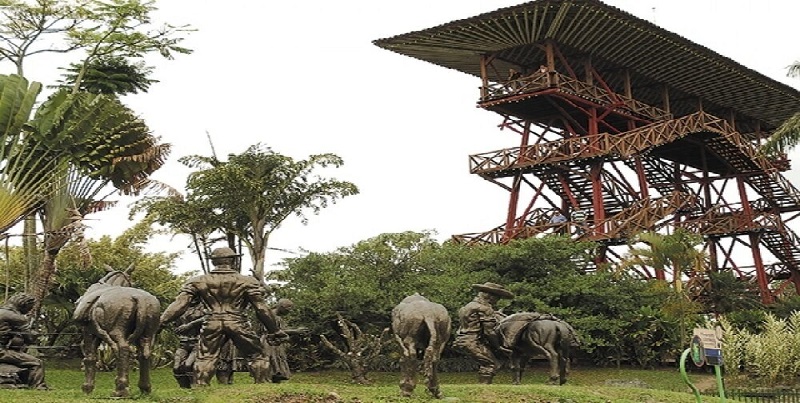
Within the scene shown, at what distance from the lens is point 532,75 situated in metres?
36.3

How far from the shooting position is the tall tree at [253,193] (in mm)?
34594

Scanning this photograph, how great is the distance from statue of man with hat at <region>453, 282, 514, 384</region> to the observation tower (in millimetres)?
16470

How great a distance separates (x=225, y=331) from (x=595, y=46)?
25173mm

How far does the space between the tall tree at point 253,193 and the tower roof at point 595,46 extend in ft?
19.3

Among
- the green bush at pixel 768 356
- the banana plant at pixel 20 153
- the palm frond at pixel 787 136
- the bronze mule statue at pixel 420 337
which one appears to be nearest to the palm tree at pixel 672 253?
the green bush at pixel 768 356

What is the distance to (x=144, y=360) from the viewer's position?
14945 millimetres

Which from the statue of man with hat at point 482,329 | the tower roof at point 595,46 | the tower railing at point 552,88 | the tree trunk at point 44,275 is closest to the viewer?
the statue of man with hat at point 482,329

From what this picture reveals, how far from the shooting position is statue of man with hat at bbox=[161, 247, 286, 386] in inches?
622

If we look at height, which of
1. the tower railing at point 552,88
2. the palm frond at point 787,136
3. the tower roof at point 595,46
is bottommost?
the palm frond at point 787,136

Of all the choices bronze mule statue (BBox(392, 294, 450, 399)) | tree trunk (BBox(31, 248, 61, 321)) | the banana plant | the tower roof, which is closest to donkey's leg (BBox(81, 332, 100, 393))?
bronze mule statue (BBox(392, 294, 450, 399))

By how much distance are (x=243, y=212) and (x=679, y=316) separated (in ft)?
49.2

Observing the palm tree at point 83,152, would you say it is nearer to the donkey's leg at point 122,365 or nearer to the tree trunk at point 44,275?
the tree trunk at point 44,275

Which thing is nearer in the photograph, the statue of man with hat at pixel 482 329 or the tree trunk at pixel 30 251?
the statue of man with hat at pixel 482 329

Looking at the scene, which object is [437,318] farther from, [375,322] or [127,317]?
[375,322]
